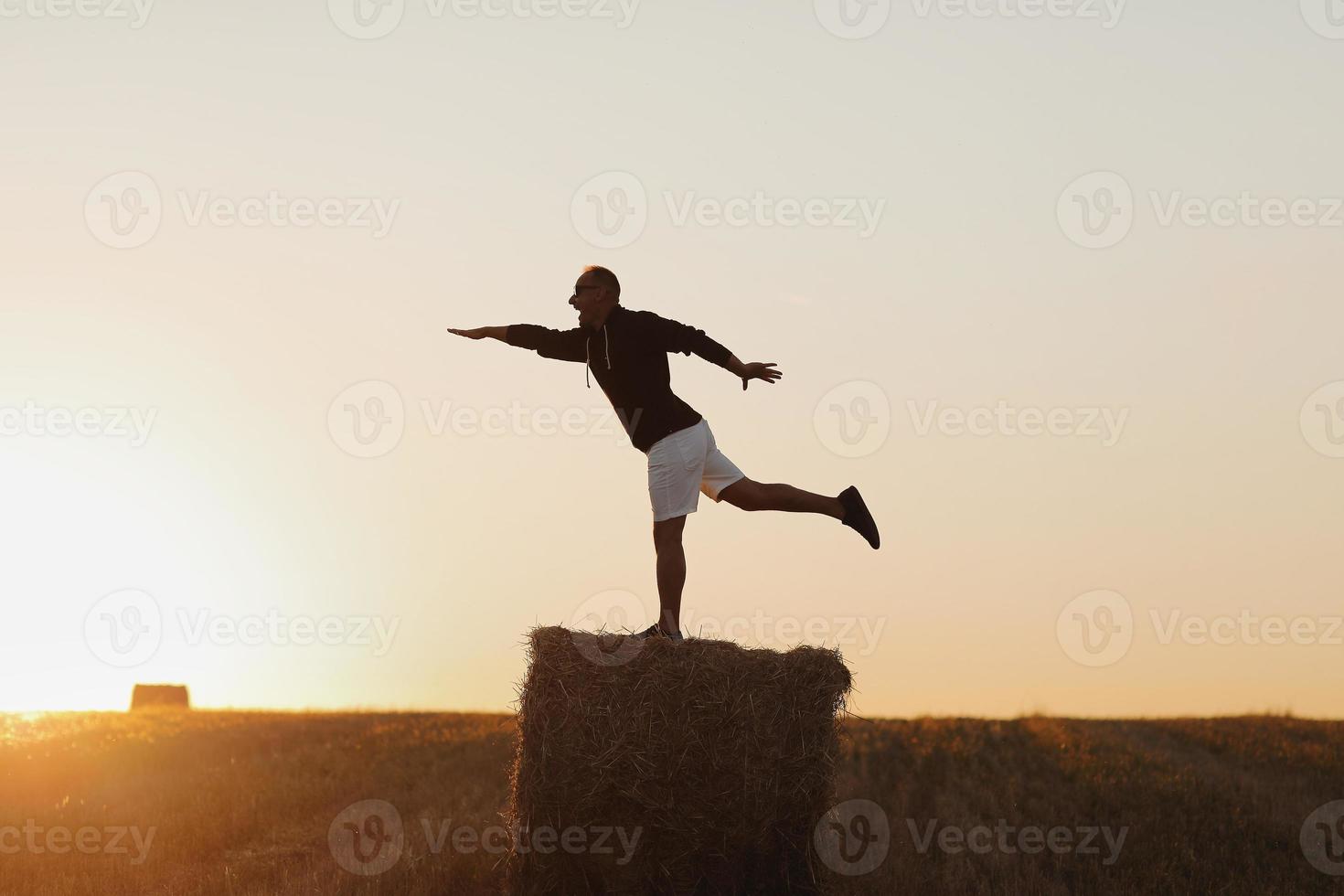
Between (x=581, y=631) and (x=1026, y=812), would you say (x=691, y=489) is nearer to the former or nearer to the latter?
(x=581, y=631)

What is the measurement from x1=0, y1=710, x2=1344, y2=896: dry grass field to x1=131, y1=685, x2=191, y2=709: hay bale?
561 centimetres

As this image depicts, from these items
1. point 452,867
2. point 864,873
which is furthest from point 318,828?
point 864,873

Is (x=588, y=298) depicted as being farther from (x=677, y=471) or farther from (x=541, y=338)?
(x=677, y=471)

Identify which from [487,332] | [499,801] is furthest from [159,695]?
[487,332]

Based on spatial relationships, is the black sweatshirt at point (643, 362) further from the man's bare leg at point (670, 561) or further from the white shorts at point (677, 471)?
the man's bare leg at point (670, 561)

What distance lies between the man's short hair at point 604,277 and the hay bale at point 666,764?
2.25 m

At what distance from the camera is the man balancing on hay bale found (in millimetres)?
9156

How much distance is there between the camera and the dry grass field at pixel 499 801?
37.3 feet

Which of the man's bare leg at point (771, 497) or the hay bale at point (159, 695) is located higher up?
the man's bare leg at point (771, 497)

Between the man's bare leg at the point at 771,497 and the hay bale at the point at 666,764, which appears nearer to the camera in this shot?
the hay bale at the point at 666,764

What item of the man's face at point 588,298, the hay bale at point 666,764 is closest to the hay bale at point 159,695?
the hay bale at point 666,764

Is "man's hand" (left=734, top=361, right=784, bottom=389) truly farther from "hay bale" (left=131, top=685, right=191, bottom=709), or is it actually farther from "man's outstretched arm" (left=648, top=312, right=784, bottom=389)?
"hay bale" (left=131, top=685, right=191, bottom=709)

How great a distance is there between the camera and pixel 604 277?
9.24 metres

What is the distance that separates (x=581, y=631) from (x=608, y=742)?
733 millimetres
